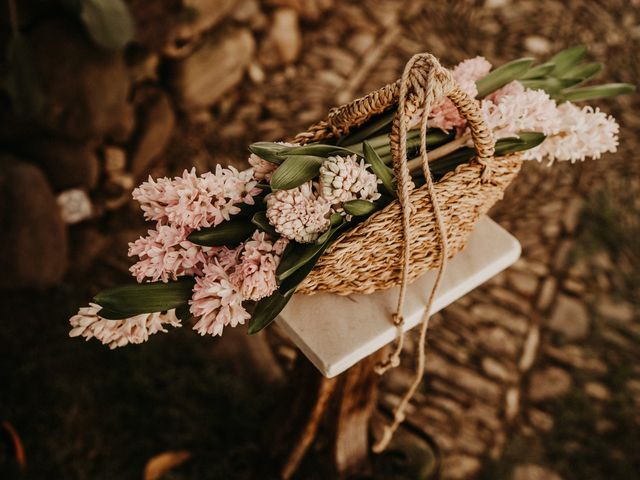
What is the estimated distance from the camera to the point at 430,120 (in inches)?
39.6

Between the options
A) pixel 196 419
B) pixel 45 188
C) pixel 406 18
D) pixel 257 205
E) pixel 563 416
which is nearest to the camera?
pixel 257 205

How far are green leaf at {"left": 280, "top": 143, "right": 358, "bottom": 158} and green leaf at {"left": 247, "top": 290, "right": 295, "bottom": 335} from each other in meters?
0.22

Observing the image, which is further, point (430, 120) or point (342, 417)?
point (342, 417)

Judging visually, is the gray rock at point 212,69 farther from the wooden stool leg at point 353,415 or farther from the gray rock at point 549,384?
the gray rock at point 549,384

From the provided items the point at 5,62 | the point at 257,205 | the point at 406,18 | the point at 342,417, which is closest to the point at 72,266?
the point at 5,62

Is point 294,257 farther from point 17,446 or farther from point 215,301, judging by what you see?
point 17,446

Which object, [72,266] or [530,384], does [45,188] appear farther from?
[530,384]

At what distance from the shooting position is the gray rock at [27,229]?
195 cm

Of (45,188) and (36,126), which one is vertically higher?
(36,126)

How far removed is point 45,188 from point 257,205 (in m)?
1.50

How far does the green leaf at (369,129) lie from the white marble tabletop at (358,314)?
0.29m

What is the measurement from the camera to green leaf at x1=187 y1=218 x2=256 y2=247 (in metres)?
0.84

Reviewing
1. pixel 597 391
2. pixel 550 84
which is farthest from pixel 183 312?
pixel 597 391

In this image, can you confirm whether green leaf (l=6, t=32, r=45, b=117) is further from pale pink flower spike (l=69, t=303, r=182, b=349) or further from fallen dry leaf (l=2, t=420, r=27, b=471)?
pale pink flower spike (l=69, t=303, r=182, b=349)
